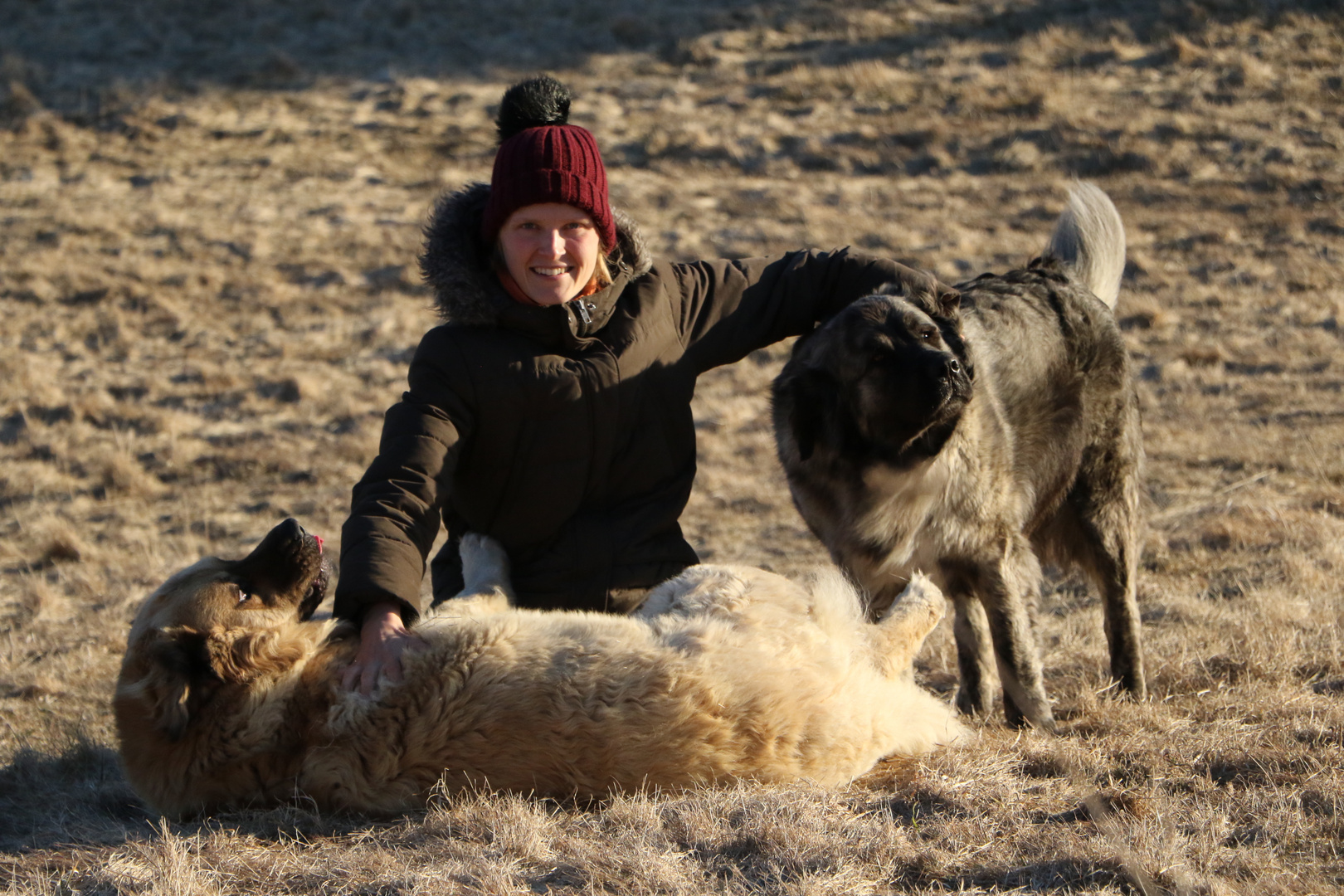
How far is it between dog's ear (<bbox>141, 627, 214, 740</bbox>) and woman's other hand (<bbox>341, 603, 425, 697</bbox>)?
379 mm

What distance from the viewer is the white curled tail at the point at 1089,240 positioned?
16.2 feet

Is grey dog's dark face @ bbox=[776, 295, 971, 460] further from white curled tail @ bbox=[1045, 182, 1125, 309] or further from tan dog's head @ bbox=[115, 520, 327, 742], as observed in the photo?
tan dog's head @ bbox=[115, 520, 327, 742]

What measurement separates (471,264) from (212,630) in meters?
1.31

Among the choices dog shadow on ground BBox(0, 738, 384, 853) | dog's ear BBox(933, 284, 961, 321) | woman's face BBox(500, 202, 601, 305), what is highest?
woman's face BBox(500, 202, 601, 305)

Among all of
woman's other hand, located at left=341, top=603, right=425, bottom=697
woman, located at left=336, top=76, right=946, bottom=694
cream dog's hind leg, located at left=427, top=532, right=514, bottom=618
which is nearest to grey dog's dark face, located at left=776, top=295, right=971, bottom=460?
woman, located at left=336, top=76, right=946, bottom=694

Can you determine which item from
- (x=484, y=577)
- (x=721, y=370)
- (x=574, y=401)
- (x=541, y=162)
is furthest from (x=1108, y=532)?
(x=721, y=370)

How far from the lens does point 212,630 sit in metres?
3.11

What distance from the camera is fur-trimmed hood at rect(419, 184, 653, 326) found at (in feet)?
11.6

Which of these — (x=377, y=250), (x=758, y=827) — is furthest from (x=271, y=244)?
(x=758, y=827)

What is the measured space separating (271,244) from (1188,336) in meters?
9.46

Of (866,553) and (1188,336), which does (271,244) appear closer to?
(1188,336)

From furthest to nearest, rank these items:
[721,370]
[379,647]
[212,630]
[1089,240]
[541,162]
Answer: [721,370]
[1089,240]
[541,162]
[212,630]
[379,647]

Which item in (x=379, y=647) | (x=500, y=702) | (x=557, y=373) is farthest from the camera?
(x=557, y=373)

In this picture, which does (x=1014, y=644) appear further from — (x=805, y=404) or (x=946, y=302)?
(x=946, y=302)
